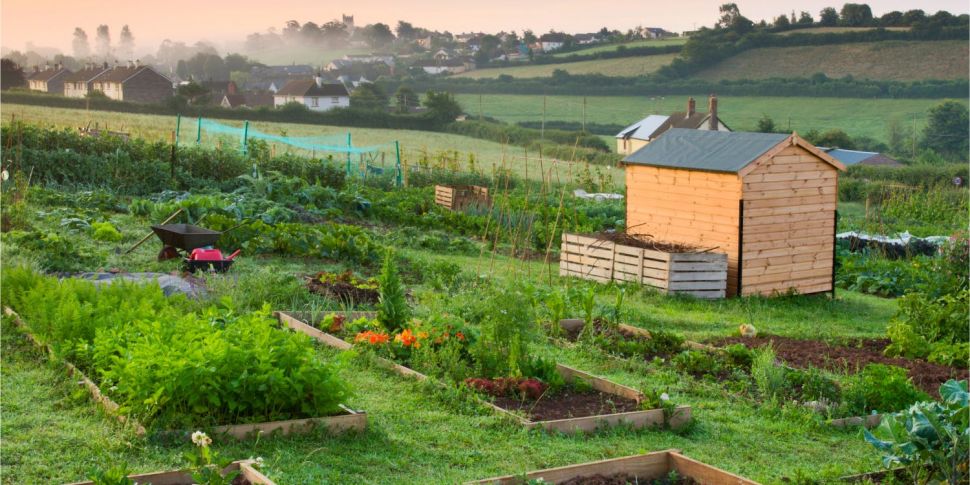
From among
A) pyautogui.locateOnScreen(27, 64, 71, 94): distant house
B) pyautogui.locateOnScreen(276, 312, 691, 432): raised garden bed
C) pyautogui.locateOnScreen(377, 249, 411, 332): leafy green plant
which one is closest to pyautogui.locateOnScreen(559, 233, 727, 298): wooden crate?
pyautogui.locateOnScreen(377, 249, 411, 332): leafy green plant

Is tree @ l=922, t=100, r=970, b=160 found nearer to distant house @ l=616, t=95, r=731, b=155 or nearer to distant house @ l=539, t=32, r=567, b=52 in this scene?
distant house @ l=616, t=95, r=731, b=155

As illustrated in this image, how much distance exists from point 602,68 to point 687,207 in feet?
196

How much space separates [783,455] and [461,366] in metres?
2.56

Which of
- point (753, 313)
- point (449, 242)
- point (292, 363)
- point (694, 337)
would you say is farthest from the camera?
point (449, 242)

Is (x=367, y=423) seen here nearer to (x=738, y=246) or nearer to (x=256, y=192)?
(x=738, y=246)

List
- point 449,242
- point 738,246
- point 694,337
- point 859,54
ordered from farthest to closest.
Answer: point 859,54, point 449,242, point 738,246, point 694,337

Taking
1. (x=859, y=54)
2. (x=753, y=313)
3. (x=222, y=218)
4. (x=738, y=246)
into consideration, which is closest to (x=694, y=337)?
(x=753, y=313)

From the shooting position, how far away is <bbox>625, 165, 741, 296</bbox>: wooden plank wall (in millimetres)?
14242

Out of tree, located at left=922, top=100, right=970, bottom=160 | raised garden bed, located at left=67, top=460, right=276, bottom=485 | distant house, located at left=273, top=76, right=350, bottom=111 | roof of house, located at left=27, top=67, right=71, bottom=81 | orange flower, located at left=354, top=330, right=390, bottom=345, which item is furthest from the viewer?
tree, located at left=922, top=100, right=970, bottom=160

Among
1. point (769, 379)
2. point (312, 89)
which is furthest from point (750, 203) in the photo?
point (312, 89)

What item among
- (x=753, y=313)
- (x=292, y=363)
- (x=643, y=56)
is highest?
(x=643, y=56)

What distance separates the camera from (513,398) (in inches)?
308

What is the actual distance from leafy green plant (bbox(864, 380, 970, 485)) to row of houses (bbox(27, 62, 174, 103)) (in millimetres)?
47831

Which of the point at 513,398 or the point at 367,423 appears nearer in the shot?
the point at 367,423
